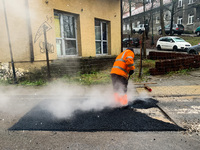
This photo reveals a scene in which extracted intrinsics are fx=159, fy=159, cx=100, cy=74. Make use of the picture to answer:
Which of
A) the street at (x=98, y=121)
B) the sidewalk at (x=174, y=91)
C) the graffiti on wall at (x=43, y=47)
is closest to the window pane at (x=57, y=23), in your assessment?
the graffiti on wall at (x=43, y=47)

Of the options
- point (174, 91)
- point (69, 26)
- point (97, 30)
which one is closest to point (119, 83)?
point (174, 91)

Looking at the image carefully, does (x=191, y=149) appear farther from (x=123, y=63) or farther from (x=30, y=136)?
(x=30, y=136)

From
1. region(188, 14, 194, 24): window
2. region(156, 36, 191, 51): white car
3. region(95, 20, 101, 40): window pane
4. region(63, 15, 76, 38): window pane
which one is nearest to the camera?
region(63, 15, 76, 38): window pane

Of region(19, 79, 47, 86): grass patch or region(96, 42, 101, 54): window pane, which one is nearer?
region(19, 79, 47, 86): grass patch

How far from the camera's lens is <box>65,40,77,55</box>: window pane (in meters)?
7.35

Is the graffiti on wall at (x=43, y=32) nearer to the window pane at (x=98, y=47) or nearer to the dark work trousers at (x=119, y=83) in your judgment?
the window pane at (x=98, y=47)

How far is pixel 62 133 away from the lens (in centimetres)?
250

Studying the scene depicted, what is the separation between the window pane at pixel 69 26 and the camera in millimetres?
7180

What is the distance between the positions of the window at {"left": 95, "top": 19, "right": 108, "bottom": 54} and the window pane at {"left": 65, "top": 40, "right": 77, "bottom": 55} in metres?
1.65

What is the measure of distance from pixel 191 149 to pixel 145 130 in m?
0.67

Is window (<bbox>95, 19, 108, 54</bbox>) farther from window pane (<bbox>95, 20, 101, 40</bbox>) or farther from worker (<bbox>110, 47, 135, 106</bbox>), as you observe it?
worker (<bbox>110, 47, 135, 106</bbox>)

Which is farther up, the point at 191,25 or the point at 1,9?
the point at 191,25

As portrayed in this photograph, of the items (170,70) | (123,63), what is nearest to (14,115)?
(123,63)

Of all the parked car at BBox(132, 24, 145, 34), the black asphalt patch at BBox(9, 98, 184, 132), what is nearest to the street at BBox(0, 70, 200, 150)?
the black asphalt patch at BBox(9, 98, 184, 132)
